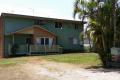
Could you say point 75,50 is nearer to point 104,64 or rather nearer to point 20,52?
point 20,52

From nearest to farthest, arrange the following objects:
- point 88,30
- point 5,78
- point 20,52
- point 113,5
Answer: point 5,78 → point 113,5 → point 88,30 → point 20,52

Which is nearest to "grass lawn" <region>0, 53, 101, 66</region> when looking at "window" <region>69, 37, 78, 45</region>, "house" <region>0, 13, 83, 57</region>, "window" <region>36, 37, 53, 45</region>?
"house" <region>0, 13, 83, 57</region>

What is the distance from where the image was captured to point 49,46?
1544 inches

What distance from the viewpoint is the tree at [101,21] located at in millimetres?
21719

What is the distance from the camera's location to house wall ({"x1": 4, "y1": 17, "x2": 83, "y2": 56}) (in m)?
38.6

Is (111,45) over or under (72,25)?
under

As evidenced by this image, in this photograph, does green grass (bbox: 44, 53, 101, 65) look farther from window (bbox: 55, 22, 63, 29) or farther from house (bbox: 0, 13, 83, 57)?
window (bbox: 55, 22, 63, 29)

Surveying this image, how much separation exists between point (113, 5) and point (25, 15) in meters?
19.9

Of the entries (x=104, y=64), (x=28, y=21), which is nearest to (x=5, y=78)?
(x=104, y=64)

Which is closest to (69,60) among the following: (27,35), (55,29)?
(27,35)

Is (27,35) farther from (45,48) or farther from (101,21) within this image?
(101,21)

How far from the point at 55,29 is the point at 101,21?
72.5 feet

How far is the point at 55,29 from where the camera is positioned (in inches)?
1724

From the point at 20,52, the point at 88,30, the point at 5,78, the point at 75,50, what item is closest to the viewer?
the point at 5,78
